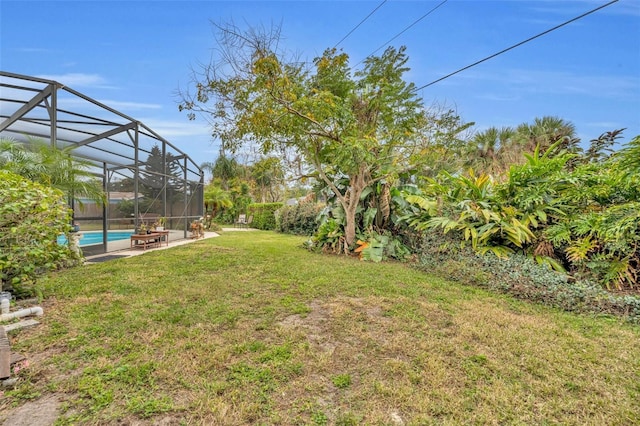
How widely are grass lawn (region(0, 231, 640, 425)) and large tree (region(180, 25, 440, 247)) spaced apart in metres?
3.83

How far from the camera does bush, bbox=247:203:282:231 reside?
57.7 ft

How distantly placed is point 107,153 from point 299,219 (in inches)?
321

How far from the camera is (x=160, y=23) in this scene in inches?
291

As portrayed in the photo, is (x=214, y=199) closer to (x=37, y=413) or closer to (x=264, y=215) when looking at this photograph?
(x=264, y=215)

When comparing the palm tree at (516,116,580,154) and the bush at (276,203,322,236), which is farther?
the bush at (276,203,322,236)

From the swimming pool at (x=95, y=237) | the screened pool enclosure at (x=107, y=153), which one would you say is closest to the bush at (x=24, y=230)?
the screened pool enclosure at (x=107, y=153)

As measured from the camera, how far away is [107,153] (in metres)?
9.05

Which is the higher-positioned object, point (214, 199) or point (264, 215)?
point (214, 199)

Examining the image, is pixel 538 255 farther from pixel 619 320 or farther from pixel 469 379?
pixel 469 379

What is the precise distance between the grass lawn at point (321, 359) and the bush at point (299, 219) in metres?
9.69

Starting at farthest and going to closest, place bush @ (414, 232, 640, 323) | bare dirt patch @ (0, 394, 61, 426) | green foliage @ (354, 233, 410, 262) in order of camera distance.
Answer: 1. green foliage @ (354, 233, 410, 262)
2. bush @ (414, 232, 640, 323)
3. bare dirt patch @ (0, 394, 61, 426)

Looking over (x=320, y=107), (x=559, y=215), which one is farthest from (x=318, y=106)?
(x=559, y=215)

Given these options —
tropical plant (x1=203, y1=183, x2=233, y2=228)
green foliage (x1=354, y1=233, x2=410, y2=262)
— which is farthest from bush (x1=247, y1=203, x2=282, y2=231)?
green foliage (x1=354, y1=233, x2=410, y2=262)

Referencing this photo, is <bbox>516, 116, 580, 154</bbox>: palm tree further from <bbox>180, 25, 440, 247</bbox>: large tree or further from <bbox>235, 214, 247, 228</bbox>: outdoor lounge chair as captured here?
<bbox>235, 214, 247, 228</bbox>: outdoor lounge chair
